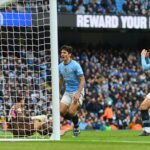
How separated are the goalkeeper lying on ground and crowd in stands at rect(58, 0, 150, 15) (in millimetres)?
19460

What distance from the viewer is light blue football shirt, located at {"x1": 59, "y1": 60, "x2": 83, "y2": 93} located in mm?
13172

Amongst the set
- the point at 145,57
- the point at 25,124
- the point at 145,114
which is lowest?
the point at 25,124

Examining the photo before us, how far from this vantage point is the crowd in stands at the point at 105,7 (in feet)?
109

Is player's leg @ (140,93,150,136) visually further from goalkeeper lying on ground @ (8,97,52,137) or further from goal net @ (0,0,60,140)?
goalkeeper lying on ground @ (8,97,52,137)

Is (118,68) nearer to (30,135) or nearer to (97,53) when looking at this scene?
(97,53)

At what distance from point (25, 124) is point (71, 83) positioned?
1241mm

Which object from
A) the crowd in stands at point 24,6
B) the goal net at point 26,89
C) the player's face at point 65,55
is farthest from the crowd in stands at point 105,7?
the player's face at point 65,55

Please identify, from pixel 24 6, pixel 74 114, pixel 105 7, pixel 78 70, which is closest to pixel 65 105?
pixel 74 114

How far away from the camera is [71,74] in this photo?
13273mm

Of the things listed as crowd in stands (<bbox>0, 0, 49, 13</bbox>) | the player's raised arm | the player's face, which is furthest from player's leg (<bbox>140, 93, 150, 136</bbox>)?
crowd in stands (<bbox>0, 0, 49, 13</bbox>)

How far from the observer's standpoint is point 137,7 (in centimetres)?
3531

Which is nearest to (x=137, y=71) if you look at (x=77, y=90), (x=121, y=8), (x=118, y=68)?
(x=118, y=68)

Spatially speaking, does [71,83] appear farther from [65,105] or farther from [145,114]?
[145,114]

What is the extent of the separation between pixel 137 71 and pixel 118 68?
957 millimetres
